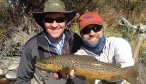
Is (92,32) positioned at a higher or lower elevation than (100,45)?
higher

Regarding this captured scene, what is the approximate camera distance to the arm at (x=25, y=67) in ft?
15.7

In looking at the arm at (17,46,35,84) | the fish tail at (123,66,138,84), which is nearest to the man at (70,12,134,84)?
the fish tail at (123,66,138,84)

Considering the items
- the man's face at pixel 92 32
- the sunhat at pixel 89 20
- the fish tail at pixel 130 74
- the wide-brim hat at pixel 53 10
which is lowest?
the fish tail at pixel 130 74

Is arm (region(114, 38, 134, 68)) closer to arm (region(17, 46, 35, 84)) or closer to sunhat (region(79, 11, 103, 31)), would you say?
sunhat (region(79, 11, 103, 31))

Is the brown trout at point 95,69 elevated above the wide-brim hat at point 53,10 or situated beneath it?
situated beneath

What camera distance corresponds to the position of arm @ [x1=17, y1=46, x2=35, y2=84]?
15.7 ft

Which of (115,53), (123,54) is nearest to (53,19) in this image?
(115,53)

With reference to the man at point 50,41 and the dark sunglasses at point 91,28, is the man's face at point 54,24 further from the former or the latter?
the dark sunglasses at point 91,28

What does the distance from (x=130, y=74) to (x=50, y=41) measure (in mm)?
1082

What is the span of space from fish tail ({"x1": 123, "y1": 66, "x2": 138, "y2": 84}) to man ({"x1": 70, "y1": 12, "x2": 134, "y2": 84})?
0.14 metres

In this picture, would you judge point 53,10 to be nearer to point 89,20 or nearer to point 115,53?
point 89,20

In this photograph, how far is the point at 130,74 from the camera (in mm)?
4258

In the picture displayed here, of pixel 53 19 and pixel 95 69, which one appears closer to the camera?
pixel 95 69

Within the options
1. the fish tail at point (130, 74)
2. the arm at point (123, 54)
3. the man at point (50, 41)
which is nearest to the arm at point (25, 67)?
the man at point (50, 41)
